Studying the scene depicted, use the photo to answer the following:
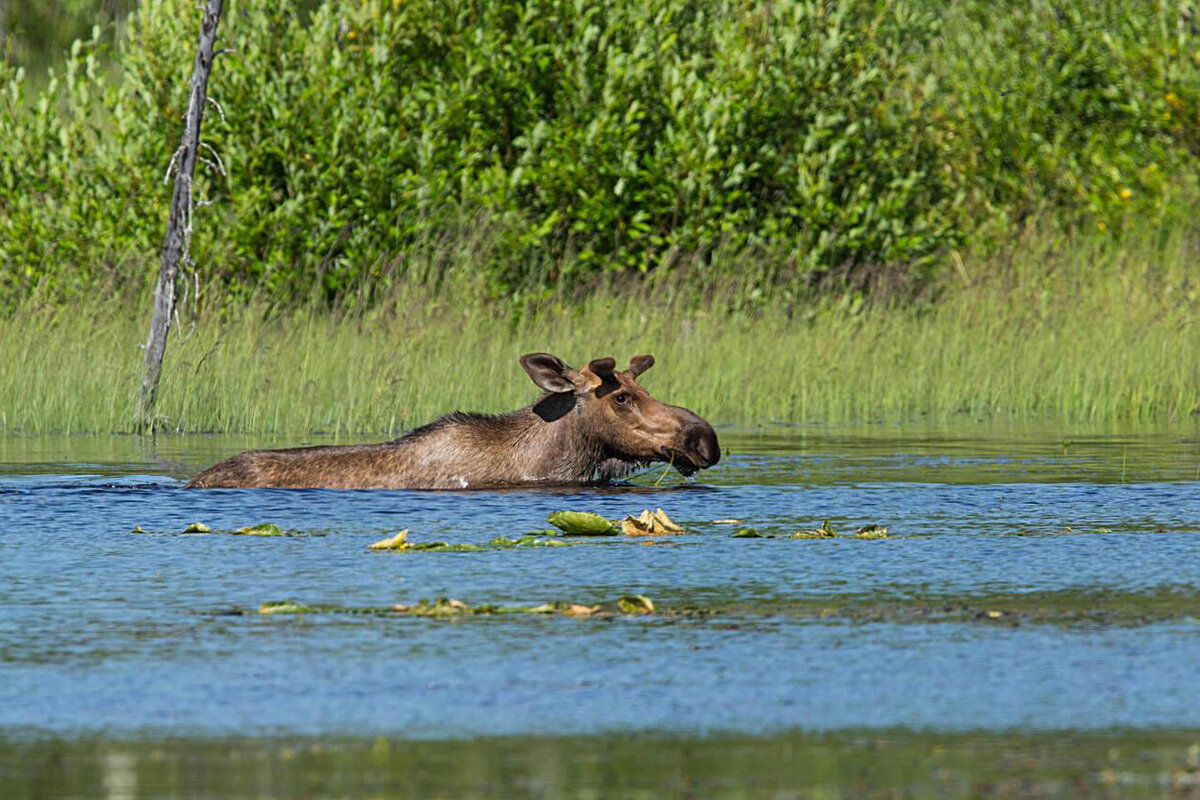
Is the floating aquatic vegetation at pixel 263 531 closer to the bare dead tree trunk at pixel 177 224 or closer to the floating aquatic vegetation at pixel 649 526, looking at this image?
the floating aquatic vegetation at pixel 649 526

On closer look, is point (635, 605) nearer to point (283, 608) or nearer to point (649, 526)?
point (283, 608)

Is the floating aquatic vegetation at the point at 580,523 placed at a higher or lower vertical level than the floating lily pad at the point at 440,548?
higher

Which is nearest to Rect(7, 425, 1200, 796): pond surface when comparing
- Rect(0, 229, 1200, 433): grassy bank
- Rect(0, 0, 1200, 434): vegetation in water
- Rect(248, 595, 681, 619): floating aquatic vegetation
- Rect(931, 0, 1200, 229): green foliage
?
Rect(248, 595, 681, 619): floating aquatic vegetation

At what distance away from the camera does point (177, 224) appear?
1912 cm

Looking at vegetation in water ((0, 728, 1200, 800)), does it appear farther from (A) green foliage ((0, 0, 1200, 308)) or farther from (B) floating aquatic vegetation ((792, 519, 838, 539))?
(A) green foliage ((0, 0, 1200, 308))

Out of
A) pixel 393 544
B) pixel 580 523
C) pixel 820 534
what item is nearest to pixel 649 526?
pixel 580 523

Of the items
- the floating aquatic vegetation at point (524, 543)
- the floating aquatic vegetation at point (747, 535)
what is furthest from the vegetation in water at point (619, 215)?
the floating aquatic vegetation at point (524, 543)

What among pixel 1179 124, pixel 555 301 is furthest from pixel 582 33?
pixel 1179 124

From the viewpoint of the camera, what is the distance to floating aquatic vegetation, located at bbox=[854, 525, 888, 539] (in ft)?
33.4

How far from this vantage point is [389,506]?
38.7ft

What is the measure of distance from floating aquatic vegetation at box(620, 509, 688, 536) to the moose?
2.21 meters

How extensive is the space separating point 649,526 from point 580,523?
15.1 inches

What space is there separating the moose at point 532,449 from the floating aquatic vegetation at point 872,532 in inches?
92.2

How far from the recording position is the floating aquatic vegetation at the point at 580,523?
10.1 meters
